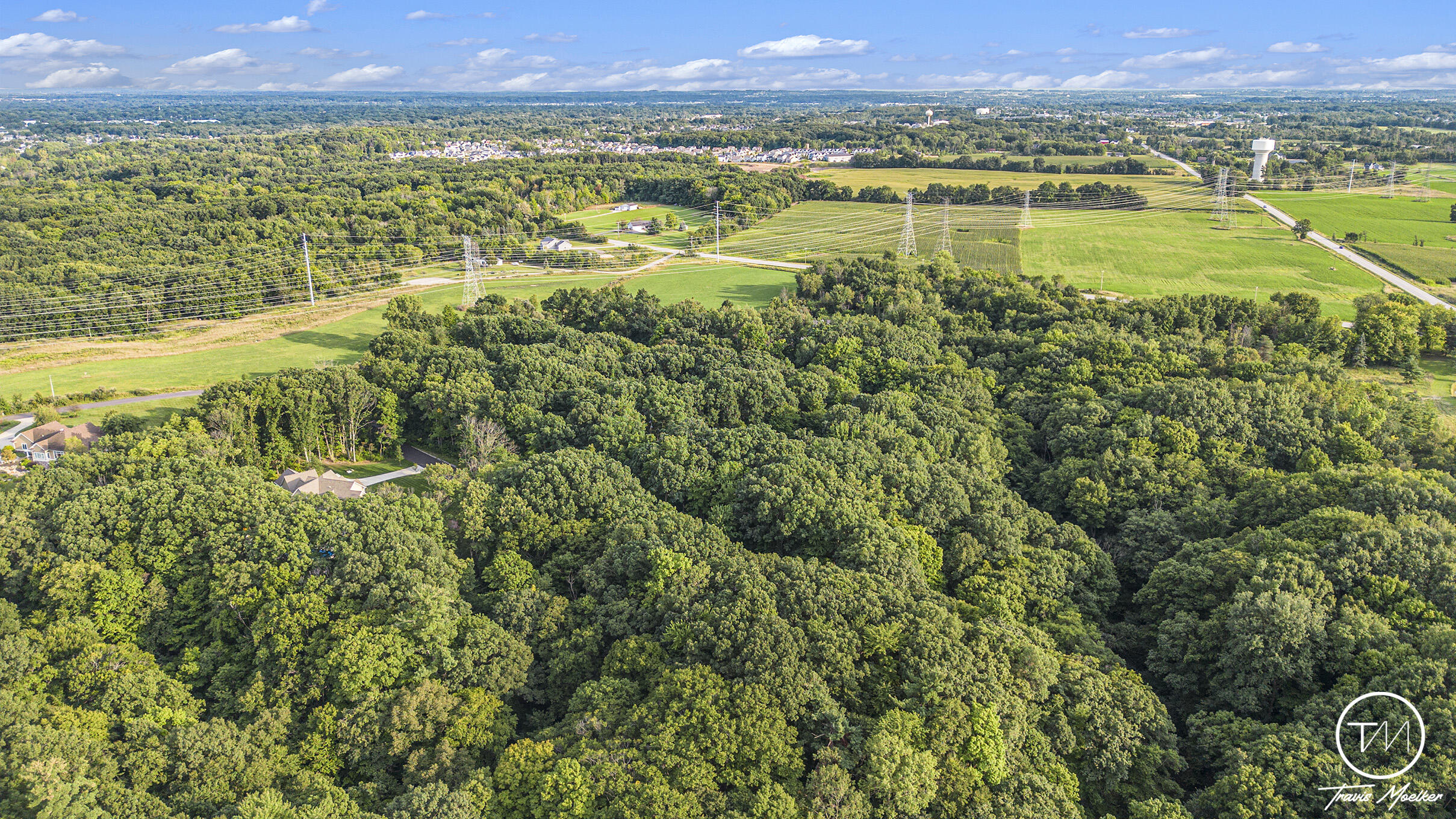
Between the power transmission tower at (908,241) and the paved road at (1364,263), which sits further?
the power transmission tower at (908,241)

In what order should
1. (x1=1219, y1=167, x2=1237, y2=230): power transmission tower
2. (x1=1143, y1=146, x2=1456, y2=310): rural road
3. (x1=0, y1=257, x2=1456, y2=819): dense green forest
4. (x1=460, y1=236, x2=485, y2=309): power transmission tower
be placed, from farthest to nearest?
(x1=1219, y1=167, x2=1237, y2=230): power transmission tower < (x1=460, y1=236, x2=485, y2=309): power transmission tower < (x1=1143, y1=146, x2=1456, y2=310): rural road < (x1=0, y1=257, x2=1456, y2=819): dense green forest

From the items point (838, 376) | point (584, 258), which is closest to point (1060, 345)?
point (838, 376)

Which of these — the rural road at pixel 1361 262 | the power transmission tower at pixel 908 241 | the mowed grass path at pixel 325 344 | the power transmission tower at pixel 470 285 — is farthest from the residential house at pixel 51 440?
the rural road at pixel 1361 262

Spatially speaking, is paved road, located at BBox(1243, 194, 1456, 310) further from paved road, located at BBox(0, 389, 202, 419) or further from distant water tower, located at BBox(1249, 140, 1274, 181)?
paved road, located at BBox(0, 389, 202, 419)

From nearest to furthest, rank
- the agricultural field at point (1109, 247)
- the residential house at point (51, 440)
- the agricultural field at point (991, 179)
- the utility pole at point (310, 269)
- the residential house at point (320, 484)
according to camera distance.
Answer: the residential house at point (320, 484)
the residential house at point (51, 440)
the agricultural field at point (1109, 247)
the utility pole at point (310, 269)
the agricultural field at point (991, 179)

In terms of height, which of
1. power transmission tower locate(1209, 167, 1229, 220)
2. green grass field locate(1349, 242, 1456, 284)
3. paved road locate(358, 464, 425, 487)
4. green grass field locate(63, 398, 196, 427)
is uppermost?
power transmission tower locate(1209, 167, 1229, 220)

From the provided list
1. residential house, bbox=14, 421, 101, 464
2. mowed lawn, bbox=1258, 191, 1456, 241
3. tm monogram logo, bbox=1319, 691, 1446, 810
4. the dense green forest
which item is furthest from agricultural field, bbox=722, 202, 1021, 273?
tm monogram logo, bbox=1319, 691, 1446, 810

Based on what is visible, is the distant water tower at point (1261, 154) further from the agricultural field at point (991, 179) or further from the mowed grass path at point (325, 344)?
the mowed grass path at point (325, 344)

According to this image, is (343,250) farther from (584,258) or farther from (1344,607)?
(1344,607)
